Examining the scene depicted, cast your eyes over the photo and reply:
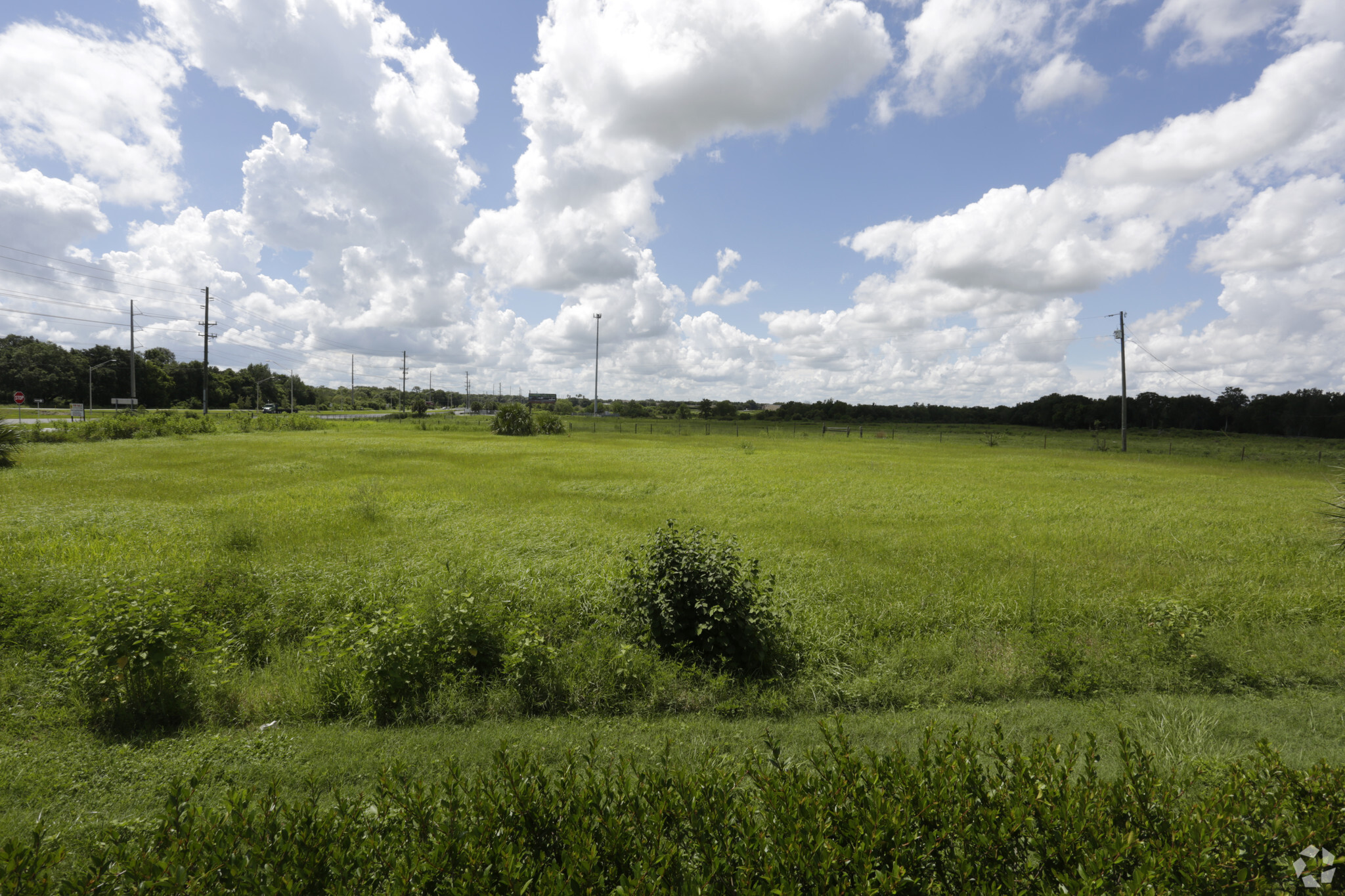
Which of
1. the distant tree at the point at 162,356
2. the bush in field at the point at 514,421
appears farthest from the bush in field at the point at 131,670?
the distant tree at the point at 162,356

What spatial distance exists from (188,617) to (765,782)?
9014 mm

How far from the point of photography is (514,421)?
58.4 meters

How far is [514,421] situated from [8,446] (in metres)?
37.5

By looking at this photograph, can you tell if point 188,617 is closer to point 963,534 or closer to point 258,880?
point 258,880

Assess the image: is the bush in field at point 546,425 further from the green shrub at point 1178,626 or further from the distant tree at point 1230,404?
the distant tree at point 1230,404

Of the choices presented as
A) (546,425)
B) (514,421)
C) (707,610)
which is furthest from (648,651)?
(546,425)

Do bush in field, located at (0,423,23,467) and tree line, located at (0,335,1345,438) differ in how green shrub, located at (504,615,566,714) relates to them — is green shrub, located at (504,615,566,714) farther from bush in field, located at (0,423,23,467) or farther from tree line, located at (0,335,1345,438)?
tree line, located at (0,335,1345,438)

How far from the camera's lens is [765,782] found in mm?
3408

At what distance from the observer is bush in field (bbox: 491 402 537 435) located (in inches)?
2290

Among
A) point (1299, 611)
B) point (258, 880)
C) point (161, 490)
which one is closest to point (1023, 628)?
point (1299, 611)

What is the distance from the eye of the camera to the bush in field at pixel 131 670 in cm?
571

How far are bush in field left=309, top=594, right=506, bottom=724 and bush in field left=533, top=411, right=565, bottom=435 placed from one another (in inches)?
2098

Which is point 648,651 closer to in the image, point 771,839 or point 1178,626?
point 771,839

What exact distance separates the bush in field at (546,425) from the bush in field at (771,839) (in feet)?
188
